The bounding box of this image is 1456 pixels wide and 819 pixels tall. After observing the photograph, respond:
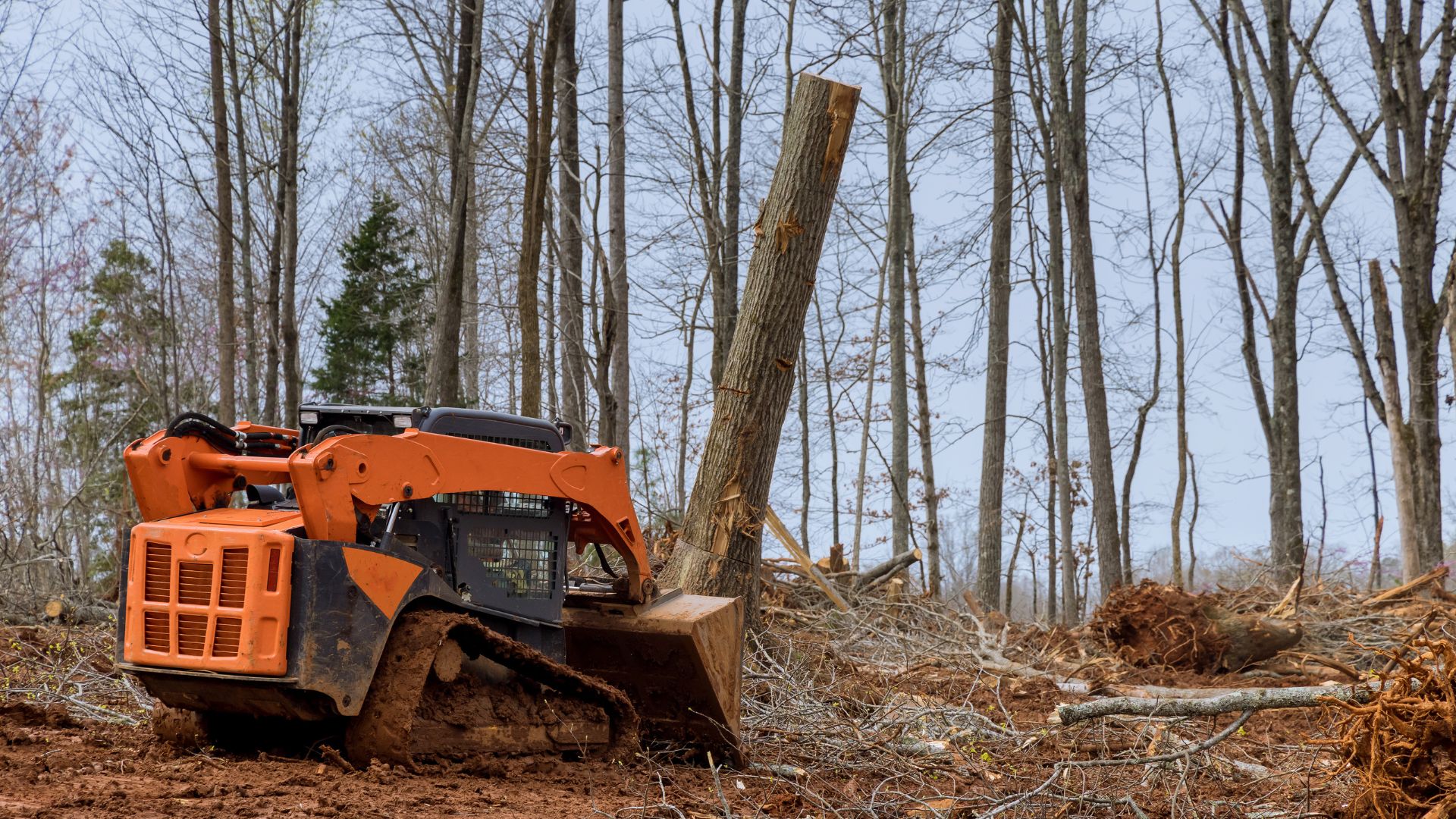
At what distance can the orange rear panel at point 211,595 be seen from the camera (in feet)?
12.9

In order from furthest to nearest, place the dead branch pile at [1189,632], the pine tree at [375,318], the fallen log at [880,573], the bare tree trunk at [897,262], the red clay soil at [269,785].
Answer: the pine tree at [375,318] → the bare tree trunk at [897,262] → the fallen log at [880,573] → the dead branch pile at [1189,632] → the red clay soil at [269,785]

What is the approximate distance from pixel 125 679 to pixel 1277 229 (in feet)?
48.5

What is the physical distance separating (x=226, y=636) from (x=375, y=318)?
76.1 feet

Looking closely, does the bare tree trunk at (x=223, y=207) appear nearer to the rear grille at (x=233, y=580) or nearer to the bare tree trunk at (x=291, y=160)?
the bare tree trunk at (x=291, y=160)

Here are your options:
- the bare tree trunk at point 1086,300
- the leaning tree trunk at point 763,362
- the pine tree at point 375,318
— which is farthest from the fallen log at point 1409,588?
the pine tree at point 375,318

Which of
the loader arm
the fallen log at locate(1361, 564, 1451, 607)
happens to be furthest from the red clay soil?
the fallen log at locate(1361, 564, 1451, 607)

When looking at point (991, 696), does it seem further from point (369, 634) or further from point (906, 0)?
point (906, 0)

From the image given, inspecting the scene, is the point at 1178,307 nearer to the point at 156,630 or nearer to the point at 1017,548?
the point at 1017,548

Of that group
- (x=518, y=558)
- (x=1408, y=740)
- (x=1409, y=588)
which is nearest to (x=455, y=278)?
(x=518, y=558)

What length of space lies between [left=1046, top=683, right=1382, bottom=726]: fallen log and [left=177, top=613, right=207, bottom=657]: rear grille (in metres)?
3.21

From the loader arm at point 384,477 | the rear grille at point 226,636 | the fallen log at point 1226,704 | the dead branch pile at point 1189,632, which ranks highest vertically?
the loader arm at point 384,477

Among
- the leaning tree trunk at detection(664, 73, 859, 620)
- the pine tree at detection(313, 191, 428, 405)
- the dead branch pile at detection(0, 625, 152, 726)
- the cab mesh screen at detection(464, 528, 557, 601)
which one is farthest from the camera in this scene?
the pine tree at detection(313, 191, 428, 405)

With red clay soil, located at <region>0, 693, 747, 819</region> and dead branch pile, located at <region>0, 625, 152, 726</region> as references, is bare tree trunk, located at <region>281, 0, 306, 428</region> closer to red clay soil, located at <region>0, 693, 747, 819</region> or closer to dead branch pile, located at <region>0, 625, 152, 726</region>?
dead branch pile, located at <region>0, 625, 152, 726</region>

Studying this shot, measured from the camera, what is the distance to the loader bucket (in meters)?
5.19
